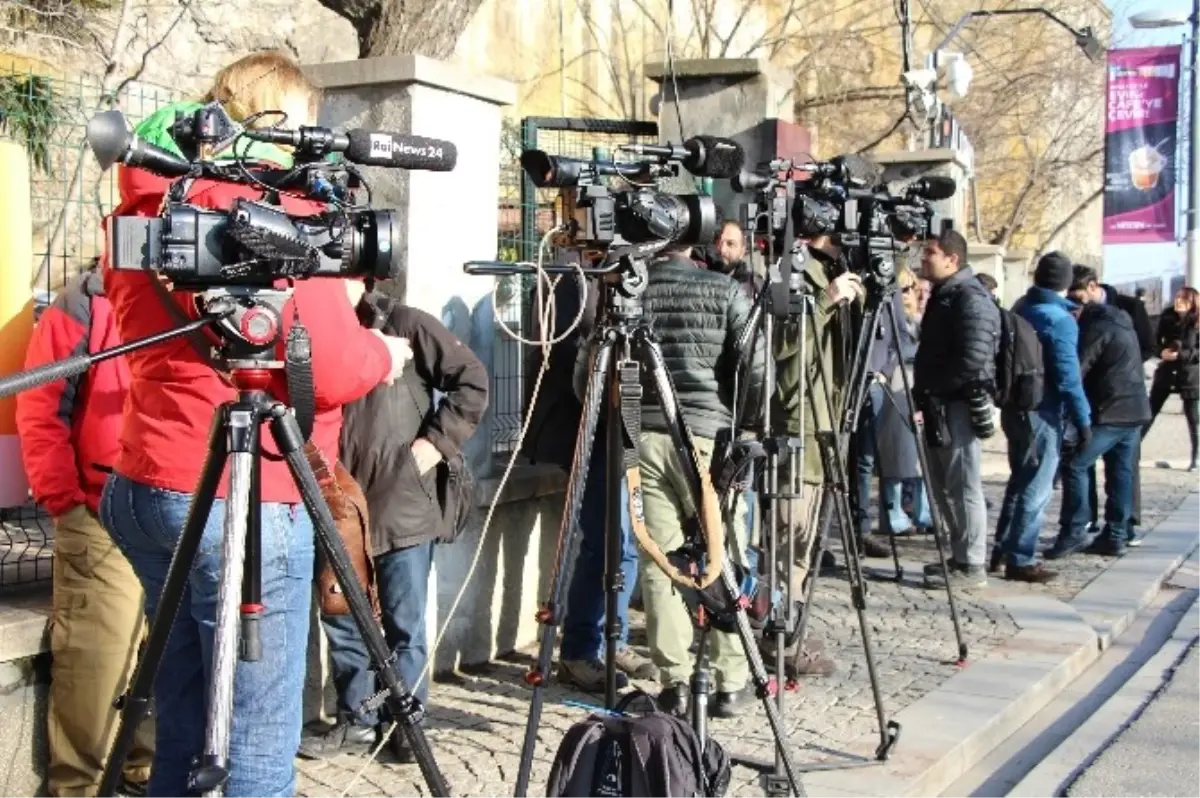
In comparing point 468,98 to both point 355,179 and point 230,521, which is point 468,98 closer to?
point 355,179

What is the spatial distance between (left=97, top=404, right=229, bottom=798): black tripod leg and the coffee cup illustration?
57.7ft

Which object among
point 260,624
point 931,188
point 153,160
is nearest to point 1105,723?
point 931,188

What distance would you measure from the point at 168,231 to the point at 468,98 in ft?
11.3

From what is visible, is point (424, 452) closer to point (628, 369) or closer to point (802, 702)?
point (628, 369)

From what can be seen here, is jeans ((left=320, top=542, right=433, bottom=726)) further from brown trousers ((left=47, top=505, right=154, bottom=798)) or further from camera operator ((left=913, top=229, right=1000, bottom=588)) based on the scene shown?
camera operator ((left=913, top=229, right=1000, bottom=588))

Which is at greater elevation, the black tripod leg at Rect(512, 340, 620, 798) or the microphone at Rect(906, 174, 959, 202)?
the microphone at Rect(906, 174, 959, 202)

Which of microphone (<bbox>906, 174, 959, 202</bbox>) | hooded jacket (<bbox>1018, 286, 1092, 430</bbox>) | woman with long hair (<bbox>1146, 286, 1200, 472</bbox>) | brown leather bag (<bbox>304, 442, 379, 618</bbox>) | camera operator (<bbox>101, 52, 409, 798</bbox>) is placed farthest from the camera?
woman with long hair (<bbox>1146, 286, 1200, 472</bbox>)

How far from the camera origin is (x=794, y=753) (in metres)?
5.37

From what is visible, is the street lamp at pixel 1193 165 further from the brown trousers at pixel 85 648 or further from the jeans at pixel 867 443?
the brown trousers at pixel 85 648

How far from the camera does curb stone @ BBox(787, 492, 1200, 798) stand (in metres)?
5.16

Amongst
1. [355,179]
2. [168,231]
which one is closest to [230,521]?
[168,231]

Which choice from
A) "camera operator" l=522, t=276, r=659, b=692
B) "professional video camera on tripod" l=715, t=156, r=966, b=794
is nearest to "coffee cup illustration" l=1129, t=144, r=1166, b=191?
"professional video camera on tripod" l=715, t=156, r=966, b=794

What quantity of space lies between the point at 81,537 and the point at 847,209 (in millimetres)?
3017

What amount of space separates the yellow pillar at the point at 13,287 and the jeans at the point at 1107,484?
717 cm
